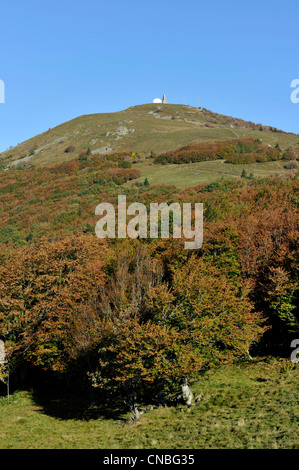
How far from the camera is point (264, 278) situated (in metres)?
32.3

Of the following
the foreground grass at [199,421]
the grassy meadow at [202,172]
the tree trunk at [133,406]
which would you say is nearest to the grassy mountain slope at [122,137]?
the grassy meadow at [202,172]

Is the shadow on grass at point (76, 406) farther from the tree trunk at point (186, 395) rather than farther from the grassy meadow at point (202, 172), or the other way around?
the grassy meadow at point (202, 172)

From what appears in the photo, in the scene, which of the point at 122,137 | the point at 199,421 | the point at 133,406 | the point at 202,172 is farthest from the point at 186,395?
the point at 122,137

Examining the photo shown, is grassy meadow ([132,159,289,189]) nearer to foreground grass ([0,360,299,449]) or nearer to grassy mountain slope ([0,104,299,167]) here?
grassy mountain slope ([0,104,299,167])

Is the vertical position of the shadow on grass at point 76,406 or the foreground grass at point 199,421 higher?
the foreground grass at point 199,421

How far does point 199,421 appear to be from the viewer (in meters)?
18.5

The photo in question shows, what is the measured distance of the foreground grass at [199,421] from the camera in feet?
51.0

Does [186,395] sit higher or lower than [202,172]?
lower

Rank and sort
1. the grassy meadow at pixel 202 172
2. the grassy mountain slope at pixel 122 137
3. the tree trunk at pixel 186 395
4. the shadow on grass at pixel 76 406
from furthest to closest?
the grassy mountain slope at pixel 122 137, the grassy meadow at pixel 202 172, the shadow on grass at pixel 76 406, the tree trunk at pixel 186 395

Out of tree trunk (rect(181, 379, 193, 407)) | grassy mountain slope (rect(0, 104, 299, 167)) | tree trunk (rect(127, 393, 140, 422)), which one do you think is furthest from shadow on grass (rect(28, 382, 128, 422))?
grassy mountain slope (rect(0, 104, 299, 167))

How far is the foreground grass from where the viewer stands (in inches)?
612

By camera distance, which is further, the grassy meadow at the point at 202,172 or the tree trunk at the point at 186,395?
the grassy meadow at the point at 202,172

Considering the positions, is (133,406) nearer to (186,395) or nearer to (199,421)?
(186,395)
